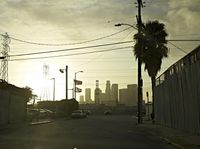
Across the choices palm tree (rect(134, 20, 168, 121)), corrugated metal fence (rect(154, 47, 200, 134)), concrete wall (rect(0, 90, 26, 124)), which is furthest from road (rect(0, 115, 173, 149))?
palm tree (rect(134, 20, 168, 121))

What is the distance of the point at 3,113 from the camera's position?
4728 cm

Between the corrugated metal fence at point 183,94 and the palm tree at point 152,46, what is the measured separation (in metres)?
5.74

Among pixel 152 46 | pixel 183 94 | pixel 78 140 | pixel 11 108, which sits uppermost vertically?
pixel 152 46

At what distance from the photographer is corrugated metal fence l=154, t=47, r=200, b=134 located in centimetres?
2582

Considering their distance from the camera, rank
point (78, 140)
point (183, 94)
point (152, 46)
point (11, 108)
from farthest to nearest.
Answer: point (11, 108)
point (152, 46)
point (183, 94)
point (78, 140)

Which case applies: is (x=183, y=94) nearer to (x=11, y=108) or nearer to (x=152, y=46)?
(x=152, y=46)

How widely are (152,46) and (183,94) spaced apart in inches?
739

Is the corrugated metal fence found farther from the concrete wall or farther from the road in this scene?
the concrete wall

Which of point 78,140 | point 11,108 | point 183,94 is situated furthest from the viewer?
point 11,108

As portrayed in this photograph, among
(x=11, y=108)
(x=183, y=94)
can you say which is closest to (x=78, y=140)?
(x=183, y=94)

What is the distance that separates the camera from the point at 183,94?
99.1 feet

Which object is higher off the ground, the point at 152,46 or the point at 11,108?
the point at 152,46

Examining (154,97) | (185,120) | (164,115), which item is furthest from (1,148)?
(154,97)

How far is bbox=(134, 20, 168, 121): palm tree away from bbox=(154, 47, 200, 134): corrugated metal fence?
18.8 feet
